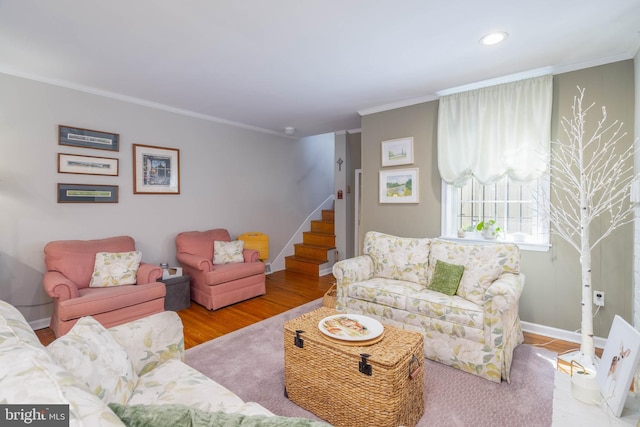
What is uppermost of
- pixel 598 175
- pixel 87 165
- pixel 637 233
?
pixel 87 165

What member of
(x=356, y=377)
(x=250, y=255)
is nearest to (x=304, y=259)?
(x=250, y=255)

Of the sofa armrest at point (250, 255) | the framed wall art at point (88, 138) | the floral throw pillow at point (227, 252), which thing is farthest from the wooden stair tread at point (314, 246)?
the framed wall art at point (88, 138)

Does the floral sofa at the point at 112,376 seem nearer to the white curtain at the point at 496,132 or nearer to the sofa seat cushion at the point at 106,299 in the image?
the sofa seat cushion at the point at 106,299

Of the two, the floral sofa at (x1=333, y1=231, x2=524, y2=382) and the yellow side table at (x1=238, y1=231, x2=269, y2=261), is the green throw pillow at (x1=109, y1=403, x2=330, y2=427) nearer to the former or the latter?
the floral sofa at (x1=333, y1=231, x2=524, y2=382)

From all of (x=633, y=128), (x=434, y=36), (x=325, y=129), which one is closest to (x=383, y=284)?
(x=434, y=36)

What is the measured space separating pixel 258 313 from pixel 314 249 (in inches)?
86.5

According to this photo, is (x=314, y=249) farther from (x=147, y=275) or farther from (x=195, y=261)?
(x=147, y=275)

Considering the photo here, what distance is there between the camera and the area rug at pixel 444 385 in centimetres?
184

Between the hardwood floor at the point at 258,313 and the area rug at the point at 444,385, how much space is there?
23 cm

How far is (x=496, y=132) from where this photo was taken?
3.14 metres

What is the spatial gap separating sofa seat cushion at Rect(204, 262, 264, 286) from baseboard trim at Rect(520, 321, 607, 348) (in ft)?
10.3

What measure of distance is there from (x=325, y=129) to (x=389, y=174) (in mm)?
1812

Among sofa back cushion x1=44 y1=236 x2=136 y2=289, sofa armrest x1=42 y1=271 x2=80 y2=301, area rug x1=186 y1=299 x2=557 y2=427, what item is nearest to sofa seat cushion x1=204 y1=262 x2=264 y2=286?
area rug x1=186 y1=299 x2=557 y2=427

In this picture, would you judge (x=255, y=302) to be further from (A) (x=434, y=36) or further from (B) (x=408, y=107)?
(A) (x=434, y=36)
